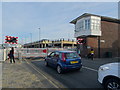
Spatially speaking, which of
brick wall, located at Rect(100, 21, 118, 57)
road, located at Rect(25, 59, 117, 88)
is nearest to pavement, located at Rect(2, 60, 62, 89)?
road, located at Rect(25, 59, 117, 88)

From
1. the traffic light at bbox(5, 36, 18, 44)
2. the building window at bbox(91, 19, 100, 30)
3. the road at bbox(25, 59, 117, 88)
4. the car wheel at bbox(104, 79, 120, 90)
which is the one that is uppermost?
the building window at bbox(91, 19, 100, 30)

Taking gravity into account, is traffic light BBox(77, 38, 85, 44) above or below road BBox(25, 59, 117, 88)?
above

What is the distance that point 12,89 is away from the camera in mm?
3662

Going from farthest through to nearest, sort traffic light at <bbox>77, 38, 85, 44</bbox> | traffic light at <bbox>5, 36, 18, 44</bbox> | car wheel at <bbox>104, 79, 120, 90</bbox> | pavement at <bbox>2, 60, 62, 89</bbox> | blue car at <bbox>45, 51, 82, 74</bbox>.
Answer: traffic light at <bbox>77, 38, 85, 44</bbox>, traffic light at <bbox>5, 36, 18, 44</bbox>, blue car at <bbox>45, 51, 82, 74</bbox>, pavement at <bbox>2, 60, 62, 89</bbox>, car wheel at <bbox>104, 79, 120, 90</bbox>

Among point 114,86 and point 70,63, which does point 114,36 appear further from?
point 114,86

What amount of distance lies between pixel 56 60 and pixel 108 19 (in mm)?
15548

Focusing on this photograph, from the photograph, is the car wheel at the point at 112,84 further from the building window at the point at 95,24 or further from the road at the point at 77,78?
the building window at the point at 95,24

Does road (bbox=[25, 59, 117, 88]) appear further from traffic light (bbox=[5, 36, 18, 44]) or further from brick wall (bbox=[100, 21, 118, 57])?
brick wall (bbox=[100, 21, 118, 57])

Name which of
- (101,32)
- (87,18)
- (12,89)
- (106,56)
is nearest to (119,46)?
(106,56)

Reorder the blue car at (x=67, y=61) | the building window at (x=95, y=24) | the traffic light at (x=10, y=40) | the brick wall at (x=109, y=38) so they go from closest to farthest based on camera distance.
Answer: the blue car at (x=67, y=61), the traffic light at (x=10, y=40), the building window at (x=95, y=24), the brick wall at (x=109, y=38)

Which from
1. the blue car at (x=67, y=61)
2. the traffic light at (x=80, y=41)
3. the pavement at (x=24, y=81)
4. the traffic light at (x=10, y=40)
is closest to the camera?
the pavement at (x=24, y=81)

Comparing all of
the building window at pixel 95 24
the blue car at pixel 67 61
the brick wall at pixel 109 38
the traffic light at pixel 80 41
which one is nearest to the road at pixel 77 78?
the blue car at pixel 67 61

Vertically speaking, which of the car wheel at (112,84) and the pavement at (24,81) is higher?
the car wheel at (112,84)

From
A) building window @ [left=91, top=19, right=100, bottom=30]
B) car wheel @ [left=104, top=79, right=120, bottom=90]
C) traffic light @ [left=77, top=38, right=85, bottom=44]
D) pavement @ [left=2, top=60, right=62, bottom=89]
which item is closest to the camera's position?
car wheel @ [left=104, top=79, right=120, bottom=90]
